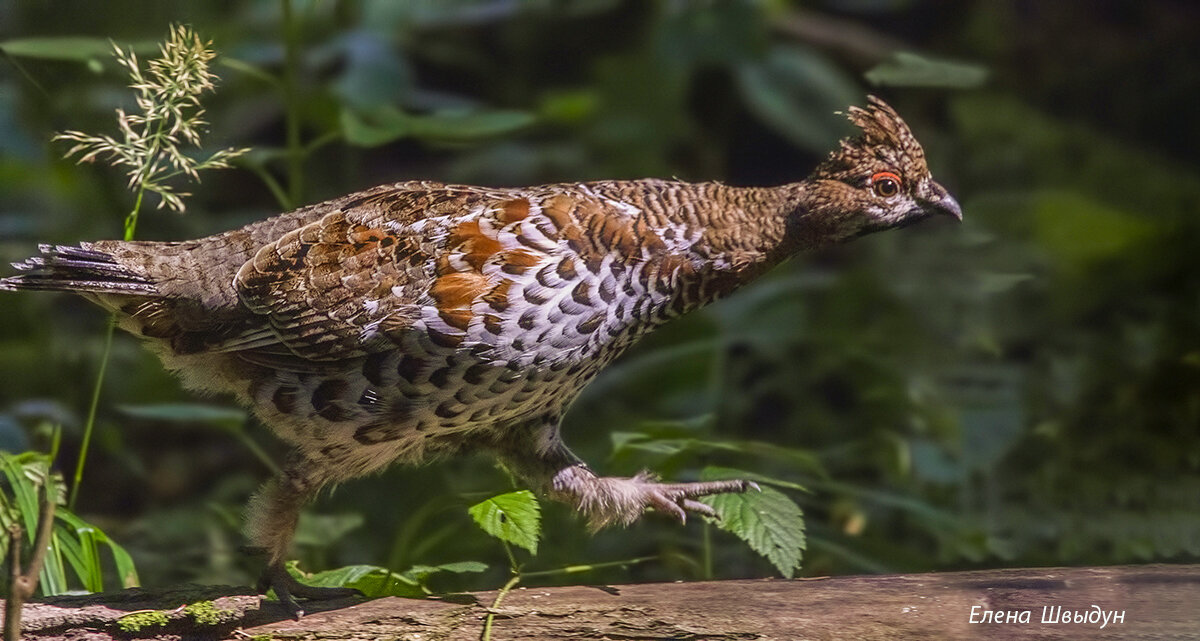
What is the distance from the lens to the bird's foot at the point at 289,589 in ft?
9.96

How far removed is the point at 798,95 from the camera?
21.4ft

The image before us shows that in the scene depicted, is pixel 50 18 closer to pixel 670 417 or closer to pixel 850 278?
pixel 670 417

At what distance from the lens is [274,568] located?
3111mm

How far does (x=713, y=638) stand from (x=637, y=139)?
4337 mm

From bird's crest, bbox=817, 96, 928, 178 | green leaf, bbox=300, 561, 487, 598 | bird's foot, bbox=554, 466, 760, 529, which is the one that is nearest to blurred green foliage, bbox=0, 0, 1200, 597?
bird's foot, bbox=554, 466, 760, 529

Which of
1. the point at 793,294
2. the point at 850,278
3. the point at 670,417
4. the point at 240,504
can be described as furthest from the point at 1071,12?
the point at 240,504

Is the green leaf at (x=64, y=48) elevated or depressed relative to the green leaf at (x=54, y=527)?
elevated

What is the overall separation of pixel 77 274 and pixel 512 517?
4.55 ft

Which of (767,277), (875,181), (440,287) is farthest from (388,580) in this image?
(767,277)

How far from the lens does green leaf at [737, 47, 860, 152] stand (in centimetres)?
638

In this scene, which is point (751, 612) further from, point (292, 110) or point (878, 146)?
point (292, 110)

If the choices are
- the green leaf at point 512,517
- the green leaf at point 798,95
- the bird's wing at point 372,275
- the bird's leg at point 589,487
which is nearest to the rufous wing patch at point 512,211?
the bird's wing at point 372,275

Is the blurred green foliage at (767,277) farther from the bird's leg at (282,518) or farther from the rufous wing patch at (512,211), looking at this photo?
the rufous wing patch at (512,211)

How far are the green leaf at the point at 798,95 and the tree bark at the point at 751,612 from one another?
146 inches
